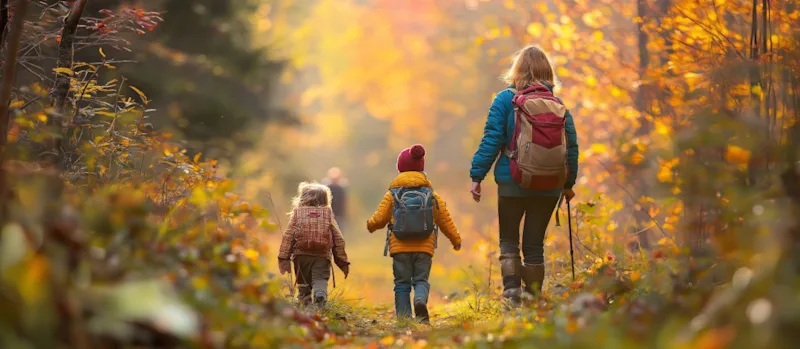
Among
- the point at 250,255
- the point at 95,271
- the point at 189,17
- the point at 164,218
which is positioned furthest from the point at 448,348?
the point at 189,17

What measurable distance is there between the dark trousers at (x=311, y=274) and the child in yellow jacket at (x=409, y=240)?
55 centimetres

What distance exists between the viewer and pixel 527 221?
727 centimetres

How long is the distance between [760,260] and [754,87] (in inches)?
118

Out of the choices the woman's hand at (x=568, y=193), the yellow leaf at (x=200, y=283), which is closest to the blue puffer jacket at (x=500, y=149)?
the woman's hand at (x=568, y=193)

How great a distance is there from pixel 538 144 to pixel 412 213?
155 centimetres

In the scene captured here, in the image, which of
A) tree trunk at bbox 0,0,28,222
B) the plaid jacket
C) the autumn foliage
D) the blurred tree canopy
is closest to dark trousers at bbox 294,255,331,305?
the plaid jacket

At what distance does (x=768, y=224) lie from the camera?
3486 mm

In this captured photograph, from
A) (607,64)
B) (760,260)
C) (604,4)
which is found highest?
(604,4)

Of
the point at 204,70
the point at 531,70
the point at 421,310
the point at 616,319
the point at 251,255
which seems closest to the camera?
the point at 616,319

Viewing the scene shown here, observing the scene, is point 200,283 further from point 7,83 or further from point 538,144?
point 538,144

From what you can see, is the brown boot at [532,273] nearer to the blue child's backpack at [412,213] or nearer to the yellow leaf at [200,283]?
the blue child's backpack at [412,213]

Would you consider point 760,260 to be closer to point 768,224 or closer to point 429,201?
point 768,224

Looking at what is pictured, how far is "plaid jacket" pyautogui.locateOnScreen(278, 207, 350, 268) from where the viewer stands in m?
8.16

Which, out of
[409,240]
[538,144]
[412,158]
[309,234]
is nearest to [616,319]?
Result: [538,144]
